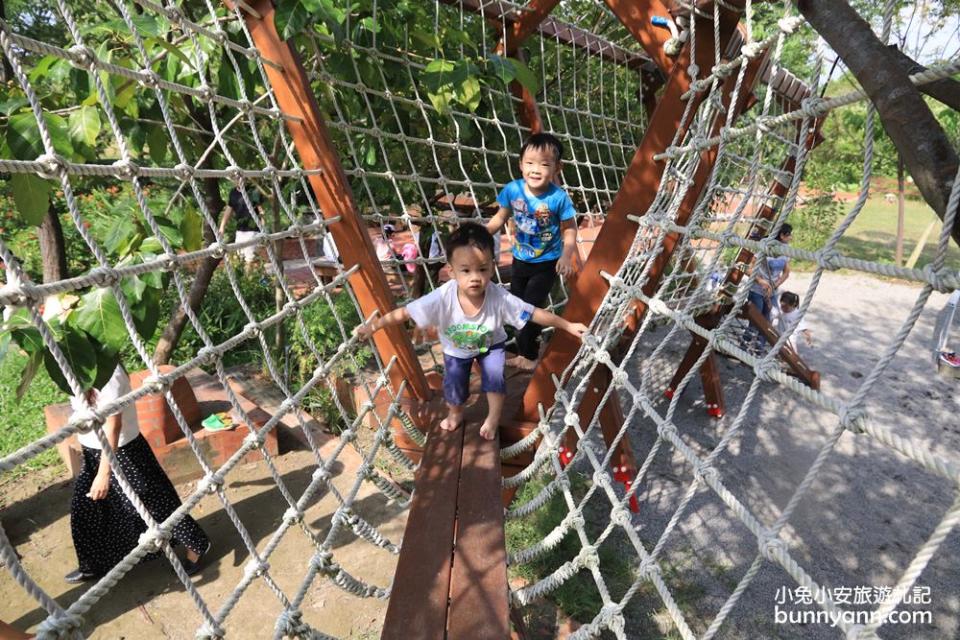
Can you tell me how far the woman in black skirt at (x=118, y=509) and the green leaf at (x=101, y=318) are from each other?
51.9 inches

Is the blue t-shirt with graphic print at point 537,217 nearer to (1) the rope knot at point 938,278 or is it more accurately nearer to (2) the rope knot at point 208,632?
(1) the rope knot at point 938,278

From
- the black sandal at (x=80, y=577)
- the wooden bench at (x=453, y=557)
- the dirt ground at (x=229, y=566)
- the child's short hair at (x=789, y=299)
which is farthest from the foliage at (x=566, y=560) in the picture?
the child's short hair at (x=789, y=299)

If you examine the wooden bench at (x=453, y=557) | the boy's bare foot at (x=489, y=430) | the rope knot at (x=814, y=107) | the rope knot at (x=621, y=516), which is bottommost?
the rope knot at (x=621, y=516)

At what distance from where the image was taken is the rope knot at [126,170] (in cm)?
94

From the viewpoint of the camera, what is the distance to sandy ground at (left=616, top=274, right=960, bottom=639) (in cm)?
219

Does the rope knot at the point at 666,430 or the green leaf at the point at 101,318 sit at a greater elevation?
the green leaf at the point at 101,318

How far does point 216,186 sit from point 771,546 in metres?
2.73

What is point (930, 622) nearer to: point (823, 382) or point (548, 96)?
point (823, 382)

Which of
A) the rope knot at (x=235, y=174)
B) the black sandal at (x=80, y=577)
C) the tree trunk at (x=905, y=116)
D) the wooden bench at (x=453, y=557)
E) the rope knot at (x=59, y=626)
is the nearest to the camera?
the tree trunk at (x=905, y=116)

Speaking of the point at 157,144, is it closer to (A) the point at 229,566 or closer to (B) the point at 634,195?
(B) the point at 634,195

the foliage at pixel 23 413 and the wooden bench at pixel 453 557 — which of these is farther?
Result: the foliage at pixel 23 413

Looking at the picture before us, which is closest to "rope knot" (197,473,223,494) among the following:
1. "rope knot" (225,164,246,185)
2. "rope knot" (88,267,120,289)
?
"rope knot" (88,267,120,289)

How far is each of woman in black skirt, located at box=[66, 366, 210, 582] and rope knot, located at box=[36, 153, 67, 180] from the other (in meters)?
1.46

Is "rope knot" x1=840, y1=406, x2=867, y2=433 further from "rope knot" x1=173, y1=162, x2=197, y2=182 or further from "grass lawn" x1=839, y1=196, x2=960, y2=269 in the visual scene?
"grass lawn" x1=839, y1=196, x2=960, y2=269
